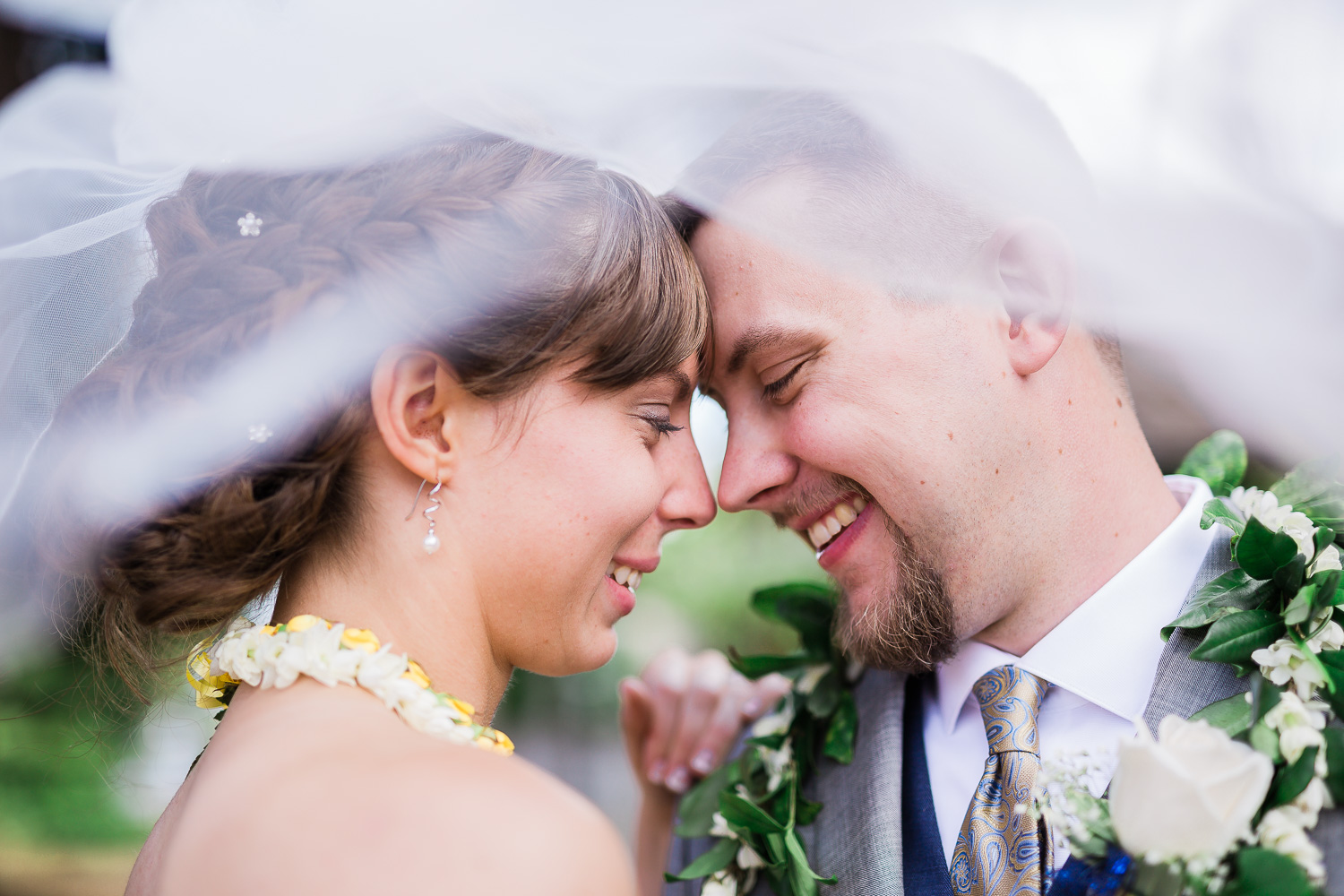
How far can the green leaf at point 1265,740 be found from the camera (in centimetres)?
177

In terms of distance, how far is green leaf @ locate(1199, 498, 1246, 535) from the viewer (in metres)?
2.25

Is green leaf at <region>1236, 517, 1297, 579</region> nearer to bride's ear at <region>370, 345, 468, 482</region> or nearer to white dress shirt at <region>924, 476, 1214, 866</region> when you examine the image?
white dress shirt at <region>924, 476, 1214, 866</region>

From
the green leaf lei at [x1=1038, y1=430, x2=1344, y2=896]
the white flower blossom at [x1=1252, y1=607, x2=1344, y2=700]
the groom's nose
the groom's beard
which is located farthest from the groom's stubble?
the white flower blossom at [x1=1252, y1=607, x2=1344, y2=700]

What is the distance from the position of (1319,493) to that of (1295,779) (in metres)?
0.66

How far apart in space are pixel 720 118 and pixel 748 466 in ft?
2.95

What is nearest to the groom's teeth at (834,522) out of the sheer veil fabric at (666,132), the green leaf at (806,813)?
the green leaf at (806,813)

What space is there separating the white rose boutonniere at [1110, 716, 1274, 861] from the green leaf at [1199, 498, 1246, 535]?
855 mm

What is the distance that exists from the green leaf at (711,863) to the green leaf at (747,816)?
13 centimetres

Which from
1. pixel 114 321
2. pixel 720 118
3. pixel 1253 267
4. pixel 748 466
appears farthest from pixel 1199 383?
pixel 114 321

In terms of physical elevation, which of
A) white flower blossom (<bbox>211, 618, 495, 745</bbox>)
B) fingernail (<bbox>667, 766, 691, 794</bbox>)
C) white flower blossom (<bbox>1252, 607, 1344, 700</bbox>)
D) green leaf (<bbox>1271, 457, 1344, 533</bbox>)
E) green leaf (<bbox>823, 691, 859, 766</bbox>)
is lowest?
fingernail (<bbox>667, 766, 691, 794</bbox>)

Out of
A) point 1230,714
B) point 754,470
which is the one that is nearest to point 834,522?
point 754,470

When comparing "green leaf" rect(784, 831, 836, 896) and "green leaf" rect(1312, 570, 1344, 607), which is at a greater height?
"green leaf" rect(1312, 570, 1344, 607)

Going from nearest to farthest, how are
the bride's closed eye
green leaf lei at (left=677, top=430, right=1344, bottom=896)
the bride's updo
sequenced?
green leaf lei at (left=677, top=430, right=1344, bottom=896) < the bride's updo < the bride's closed eye

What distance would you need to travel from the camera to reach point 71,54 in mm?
4395
